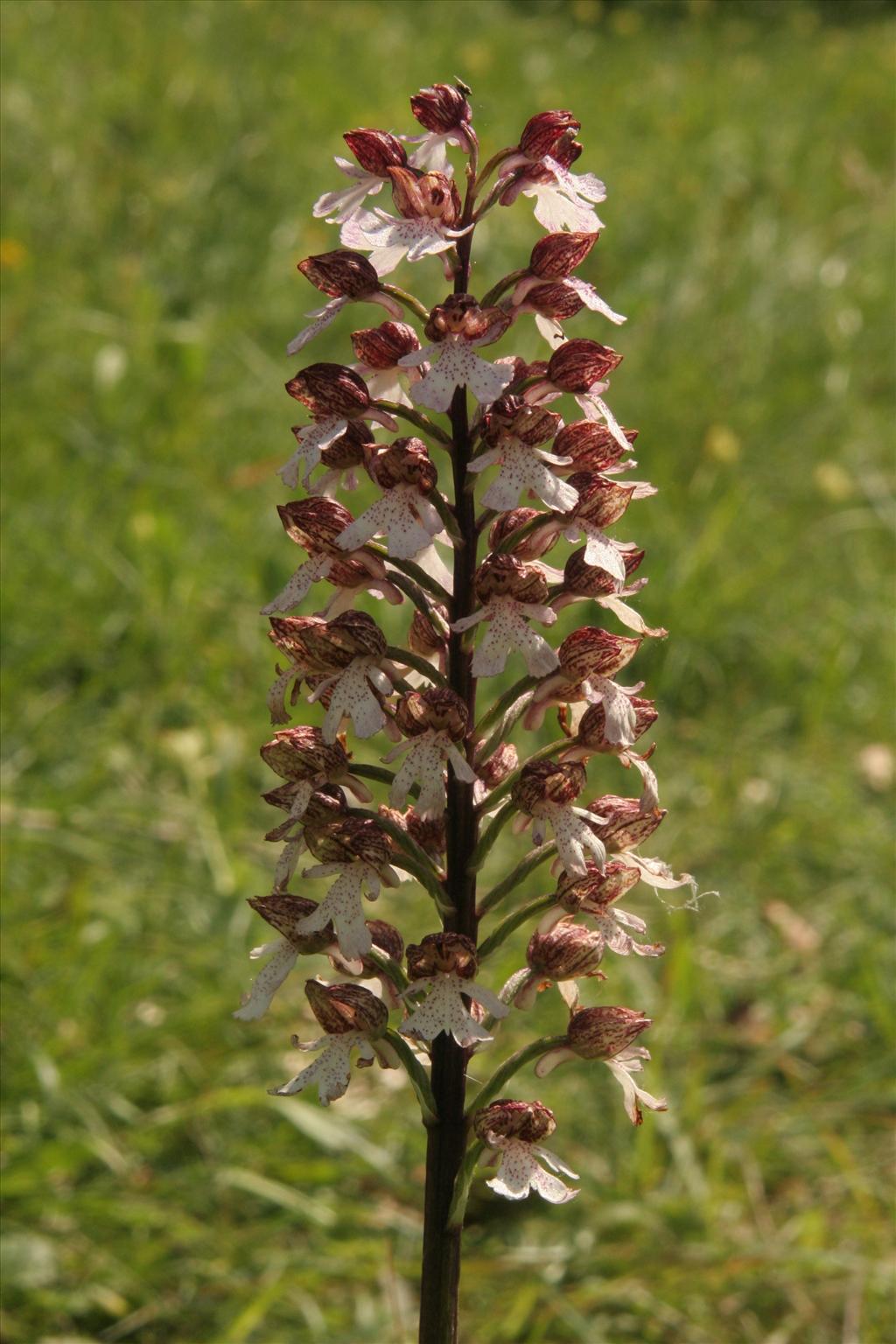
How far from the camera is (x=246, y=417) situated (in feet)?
20.1

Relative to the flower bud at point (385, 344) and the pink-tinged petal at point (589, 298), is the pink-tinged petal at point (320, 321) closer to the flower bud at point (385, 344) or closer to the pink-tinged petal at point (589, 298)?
the flower bud at point (385, 344)

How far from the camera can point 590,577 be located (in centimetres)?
191

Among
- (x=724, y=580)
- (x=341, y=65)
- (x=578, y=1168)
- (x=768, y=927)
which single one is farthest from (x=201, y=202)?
(x=578, y=1168)

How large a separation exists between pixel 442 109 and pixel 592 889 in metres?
0.99

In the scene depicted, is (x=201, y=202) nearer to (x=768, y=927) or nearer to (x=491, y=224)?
(x=491, y=224)

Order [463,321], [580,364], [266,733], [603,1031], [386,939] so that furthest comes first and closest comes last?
[266,733] → [386,939] → [603,1031] → [580,364] → [463,321]

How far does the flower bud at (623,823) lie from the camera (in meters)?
1.96

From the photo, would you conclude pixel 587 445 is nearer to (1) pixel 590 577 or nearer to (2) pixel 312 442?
(1) pixel 590 577

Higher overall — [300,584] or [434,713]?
[300,584]

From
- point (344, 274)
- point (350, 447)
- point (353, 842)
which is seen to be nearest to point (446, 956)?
point (353, 842)

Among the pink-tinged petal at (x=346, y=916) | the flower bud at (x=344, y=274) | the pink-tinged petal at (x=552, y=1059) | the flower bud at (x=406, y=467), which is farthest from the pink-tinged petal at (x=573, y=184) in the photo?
the pink-tinged petal at (x=552, y=1059)

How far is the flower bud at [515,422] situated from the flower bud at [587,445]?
0.20 feet

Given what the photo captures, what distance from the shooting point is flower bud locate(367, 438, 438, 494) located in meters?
1.79

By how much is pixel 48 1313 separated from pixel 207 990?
0.84 metres
